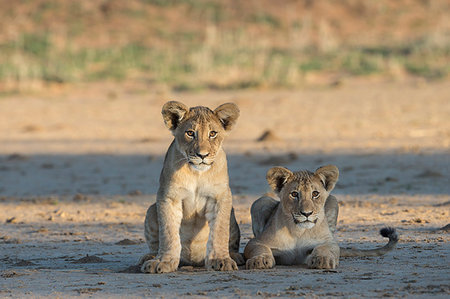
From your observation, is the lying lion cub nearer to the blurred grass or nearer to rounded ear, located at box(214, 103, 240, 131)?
rounded ear, located at box(214, 103, 240, 131)

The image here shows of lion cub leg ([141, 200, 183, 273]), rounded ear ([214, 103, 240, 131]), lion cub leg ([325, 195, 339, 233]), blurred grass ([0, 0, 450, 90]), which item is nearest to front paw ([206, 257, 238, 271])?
lion cub leg ([141, 200, 183, 273])

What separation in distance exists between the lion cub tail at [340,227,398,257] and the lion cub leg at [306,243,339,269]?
44 centimetres

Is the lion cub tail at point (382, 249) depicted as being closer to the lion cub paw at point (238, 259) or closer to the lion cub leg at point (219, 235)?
the lion cub paw at point (238, 259)

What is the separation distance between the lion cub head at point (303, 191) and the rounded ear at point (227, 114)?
0.49 m

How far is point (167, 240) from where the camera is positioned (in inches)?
247

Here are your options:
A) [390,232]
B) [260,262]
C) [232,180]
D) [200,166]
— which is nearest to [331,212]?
[390,232]

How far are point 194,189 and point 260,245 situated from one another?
2.29ft

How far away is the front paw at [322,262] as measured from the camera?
20.1ft

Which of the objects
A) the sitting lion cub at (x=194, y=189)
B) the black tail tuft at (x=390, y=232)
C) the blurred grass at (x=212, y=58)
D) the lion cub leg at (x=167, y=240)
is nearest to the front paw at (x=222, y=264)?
the sitting lion cub at (x=194, y=189)

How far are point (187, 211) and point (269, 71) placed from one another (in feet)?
54.2

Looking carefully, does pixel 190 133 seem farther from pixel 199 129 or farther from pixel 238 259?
pixel 238 259

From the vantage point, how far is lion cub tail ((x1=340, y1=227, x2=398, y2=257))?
6.51 meters

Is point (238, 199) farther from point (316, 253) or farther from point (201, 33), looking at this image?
point (201, 33)

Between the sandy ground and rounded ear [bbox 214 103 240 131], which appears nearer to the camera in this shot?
the sandy ground
